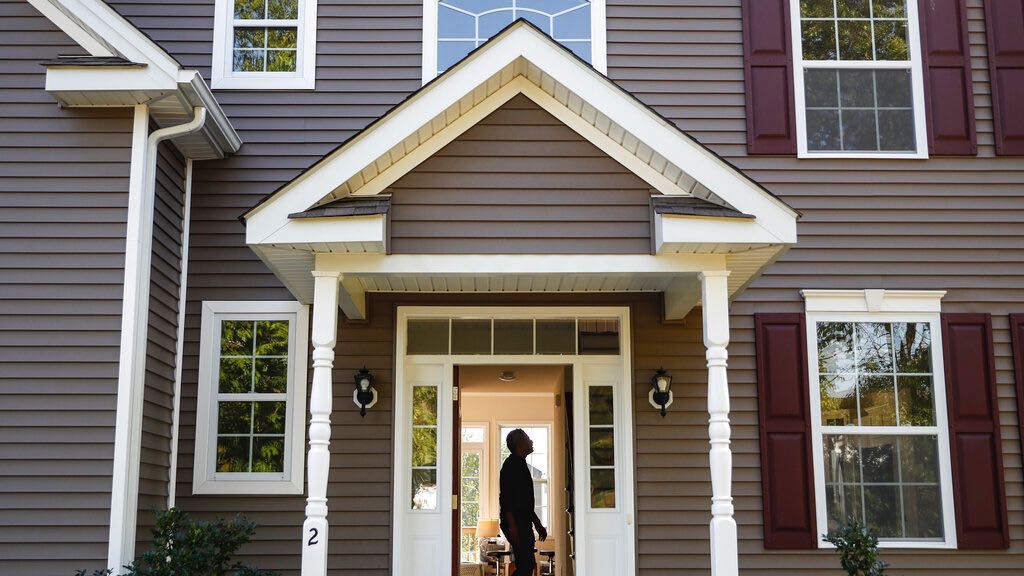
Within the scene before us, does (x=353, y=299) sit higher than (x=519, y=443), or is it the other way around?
(x=353, y=299)

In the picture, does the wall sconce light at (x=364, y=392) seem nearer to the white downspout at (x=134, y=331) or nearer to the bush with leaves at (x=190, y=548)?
the bush with leaves at (x=190, y=548)

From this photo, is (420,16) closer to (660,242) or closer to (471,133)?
(471,133)

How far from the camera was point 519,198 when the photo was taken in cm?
635

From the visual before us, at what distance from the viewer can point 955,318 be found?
780 centimetres

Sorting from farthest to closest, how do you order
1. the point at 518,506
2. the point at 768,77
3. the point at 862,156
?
the point at 768,77
the point at 862,156
the point at 518,506

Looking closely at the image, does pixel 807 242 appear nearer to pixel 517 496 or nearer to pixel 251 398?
pixel 517 496

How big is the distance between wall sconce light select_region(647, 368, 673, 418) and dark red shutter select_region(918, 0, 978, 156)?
2.82 meters

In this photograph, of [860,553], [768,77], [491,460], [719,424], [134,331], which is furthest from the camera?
[491,460]

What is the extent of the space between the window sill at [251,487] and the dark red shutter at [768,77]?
434 centimetres

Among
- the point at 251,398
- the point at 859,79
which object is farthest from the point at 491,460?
the point at 859,79

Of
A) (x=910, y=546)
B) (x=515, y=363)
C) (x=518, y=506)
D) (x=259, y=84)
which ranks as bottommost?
(x=910, y=546)

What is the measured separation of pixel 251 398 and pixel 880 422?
4766mm

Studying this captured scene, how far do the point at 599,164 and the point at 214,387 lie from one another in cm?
343

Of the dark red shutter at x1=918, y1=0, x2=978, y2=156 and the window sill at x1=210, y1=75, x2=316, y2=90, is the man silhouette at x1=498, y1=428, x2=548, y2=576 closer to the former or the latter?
the window sill at x1=210, y1=75, x2=316, y2=90
